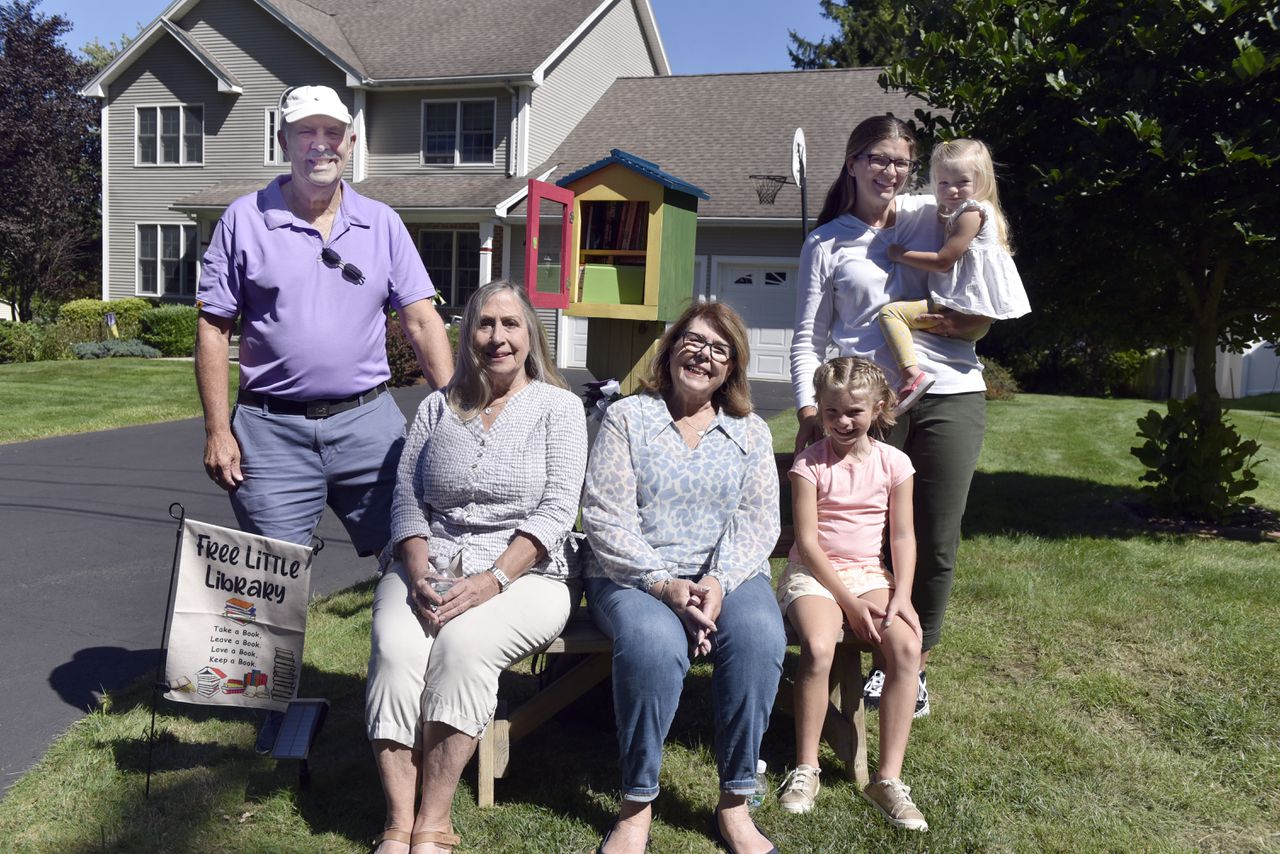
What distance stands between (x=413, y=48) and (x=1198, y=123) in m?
17.8

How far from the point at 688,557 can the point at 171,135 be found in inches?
888

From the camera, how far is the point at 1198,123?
19.2 feet

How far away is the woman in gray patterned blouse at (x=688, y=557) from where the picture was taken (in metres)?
2.96

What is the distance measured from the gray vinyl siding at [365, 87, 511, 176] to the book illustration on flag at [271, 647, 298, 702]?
58.2 feet

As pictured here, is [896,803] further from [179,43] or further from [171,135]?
[171,135]

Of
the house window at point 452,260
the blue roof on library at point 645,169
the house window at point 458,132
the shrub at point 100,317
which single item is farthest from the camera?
the house window at point 452,260

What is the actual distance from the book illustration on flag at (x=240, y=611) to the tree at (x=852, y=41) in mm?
26674

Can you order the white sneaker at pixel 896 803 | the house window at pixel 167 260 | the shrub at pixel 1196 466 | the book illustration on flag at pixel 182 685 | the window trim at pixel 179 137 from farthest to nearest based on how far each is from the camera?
the house window at pixel 167 260 → the window trim at pixel 179 137 → the shrub at pixel 1196 466 → the book illustration on flag at pixel 182 685 → the white sneaker at pixel 896 803

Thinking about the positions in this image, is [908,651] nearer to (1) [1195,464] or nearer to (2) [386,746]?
(2) [386,746]

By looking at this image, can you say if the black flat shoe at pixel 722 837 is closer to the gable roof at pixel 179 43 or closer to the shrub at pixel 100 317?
the shrub at pixel 100 317

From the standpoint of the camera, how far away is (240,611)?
3.38 metres

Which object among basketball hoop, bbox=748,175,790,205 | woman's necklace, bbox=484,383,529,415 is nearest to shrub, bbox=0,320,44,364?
basketball hoop, bbox=748,175,790,205

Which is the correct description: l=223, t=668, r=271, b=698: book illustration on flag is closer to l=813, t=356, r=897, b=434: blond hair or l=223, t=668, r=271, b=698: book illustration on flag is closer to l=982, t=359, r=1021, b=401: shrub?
l=813, t=356, r=897, b=434: blond hair

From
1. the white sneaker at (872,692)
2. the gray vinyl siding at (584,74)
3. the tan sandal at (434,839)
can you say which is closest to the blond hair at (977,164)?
the white sneaker at (872,692)
